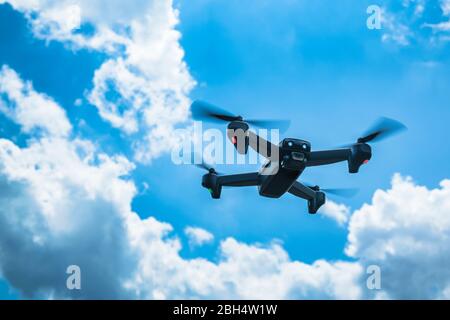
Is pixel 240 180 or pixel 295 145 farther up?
pixel 295 145

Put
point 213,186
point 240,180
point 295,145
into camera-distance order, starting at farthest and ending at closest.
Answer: point 213,186, point 240,180, point 295,145

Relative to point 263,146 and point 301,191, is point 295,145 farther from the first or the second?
point 301,191

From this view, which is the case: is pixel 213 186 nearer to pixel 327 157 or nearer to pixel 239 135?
pixel 239 135

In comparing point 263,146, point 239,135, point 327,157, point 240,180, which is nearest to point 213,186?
point 240,180

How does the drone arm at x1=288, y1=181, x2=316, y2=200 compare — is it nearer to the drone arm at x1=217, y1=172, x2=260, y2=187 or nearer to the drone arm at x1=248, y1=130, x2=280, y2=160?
the drone arm at x1=217, y1=172, x2=260, y2=187

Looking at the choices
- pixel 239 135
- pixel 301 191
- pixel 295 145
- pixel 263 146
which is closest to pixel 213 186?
pixel 301 191

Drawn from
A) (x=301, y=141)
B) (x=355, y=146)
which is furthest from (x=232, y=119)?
(x=355, y=146)

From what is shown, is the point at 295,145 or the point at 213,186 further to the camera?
the point at 213,186

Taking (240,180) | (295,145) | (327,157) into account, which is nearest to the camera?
(295,145)
